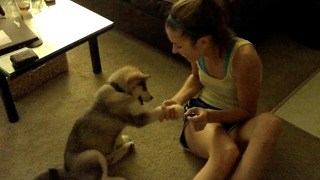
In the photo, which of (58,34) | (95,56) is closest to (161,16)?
(95,56)

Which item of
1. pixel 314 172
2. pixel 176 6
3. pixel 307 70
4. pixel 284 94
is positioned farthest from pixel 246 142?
pixel 307 70

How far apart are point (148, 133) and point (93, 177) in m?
0.46

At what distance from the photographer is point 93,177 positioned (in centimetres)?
146

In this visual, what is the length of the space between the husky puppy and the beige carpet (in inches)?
9.3

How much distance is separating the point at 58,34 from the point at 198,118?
3.13 ft

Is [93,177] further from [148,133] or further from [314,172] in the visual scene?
[314,172]

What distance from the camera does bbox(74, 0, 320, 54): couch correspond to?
209cm

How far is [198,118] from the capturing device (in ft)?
4.33

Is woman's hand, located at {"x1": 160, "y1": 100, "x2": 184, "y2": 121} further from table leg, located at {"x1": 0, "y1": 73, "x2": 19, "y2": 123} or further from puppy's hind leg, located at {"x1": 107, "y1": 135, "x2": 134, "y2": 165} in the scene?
table leg, located at {"x1": 0, "y1": 73, "x2": 19, "y2": 123}

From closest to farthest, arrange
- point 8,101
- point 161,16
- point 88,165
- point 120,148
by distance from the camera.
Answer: point 88,165 → point 120,148 → point 8,101 → point 161,16

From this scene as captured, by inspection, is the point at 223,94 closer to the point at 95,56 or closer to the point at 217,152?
the point at 217,152

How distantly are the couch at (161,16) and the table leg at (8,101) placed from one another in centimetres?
91

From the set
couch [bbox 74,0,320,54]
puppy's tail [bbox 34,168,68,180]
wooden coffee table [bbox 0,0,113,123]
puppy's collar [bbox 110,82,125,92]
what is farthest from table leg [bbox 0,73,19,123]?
couch [bbox 74,0,320,54]

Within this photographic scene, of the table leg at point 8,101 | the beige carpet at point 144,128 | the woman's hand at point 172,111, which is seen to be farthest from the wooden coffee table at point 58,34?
the woman's hand at point 172,111
